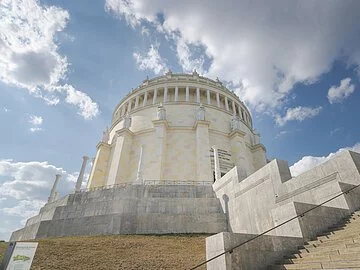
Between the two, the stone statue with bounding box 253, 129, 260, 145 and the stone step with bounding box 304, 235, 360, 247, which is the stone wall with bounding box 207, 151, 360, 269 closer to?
the stone step with bounding box 304, 235, 360, 247

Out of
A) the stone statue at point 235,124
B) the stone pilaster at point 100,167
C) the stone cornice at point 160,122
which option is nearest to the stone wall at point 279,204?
the stone cornice at point 160,122

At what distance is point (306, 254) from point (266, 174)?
23.4 feet

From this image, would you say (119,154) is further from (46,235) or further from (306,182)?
(306,182)

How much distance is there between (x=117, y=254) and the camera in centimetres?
909

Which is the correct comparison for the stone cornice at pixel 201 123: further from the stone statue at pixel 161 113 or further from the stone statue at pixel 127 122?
the stone statue at pixel 127 122

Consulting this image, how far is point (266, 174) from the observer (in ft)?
42.8

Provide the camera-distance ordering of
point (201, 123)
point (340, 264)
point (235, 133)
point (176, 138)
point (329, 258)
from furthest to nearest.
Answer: point (235, 133) < point (176, 138) < point (201, 123) < point (329, 258) < point (340, 264)

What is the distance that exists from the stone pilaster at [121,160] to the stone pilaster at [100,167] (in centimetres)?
264

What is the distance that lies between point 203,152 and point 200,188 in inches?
374

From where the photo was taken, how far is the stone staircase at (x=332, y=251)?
494 cm

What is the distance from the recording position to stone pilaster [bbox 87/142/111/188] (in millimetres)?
30828

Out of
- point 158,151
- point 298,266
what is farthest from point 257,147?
point 298,266

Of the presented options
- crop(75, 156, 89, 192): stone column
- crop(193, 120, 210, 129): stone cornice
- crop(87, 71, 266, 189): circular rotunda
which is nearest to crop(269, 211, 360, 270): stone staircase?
crop(87, 71, 266, 189): circular rotunda

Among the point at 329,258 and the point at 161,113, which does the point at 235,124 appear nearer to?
the point at 161,113
